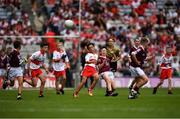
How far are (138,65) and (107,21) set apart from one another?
1947cm

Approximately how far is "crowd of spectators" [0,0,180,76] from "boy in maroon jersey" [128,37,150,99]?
15.2 metres

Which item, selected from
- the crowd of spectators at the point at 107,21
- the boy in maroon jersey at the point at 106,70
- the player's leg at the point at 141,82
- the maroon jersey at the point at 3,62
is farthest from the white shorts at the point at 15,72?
the crowd of spectators at the point at 107,21

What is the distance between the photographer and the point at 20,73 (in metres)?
24.9

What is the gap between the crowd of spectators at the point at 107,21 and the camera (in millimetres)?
42406

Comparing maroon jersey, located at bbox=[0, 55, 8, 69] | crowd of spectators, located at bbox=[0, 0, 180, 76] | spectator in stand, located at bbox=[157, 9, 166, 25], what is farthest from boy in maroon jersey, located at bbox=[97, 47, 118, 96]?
spectator in stand, located at bbox=[157, 9, 166, 25]

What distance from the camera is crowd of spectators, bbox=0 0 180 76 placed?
42.4 metres

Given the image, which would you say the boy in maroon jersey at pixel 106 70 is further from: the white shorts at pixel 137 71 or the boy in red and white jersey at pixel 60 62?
the boy in red and white jersey at pixel 60 62

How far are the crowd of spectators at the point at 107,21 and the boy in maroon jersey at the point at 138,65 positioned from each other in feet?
49.8

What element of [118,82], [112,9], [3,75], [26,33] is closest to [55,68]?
[3,75]

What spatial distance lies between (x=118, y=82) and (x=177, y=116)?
22.3m

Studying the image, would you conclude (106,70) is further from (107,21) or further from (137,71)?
(107,21)

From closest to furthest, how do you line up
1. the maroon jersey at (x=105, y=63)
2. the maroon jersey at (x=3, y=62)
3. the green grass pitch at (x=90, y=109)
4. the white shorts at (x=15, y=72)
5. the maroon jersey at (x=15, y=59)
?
1. the green grass pitch at (x=90, y=109)
2. the white shorts at (x=15, y=72)
3. the maroon jersey at (x=15, y=59)
4. the maroon jersey at (x=105, y=63)
5. the maroon jersey at (x=3, y=62)

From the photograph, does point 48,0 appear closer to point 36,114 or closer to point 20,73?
point 20,73

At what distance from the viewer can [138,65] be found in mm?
25219
